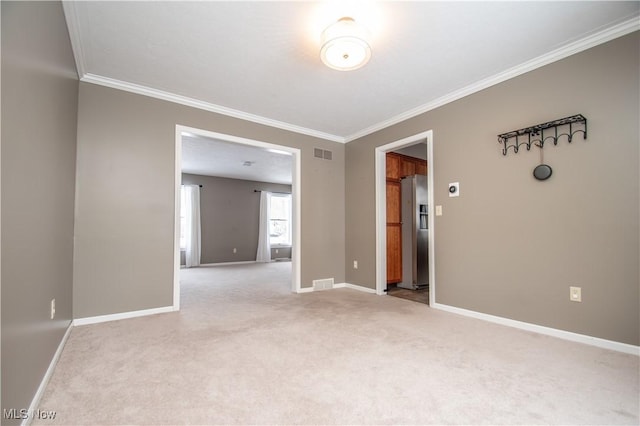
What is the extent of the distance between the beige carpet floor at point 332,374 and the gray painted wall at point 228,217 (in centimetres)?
560

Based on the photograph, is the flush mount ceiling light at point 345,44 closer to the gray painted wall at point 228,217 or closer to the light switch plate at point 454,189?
the light switch plate at point 454,189

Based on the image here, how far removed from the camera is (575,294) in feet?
8.33

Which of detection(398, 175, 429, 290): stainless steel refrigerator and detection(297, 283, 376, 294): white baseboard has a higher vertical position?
detection(398, 175, 429, 290): stainless steel refrigerator

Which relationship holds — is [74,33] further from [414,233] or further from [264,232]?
[264,232]

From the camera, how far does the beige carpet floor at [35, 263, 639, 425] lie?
A: 1540mm

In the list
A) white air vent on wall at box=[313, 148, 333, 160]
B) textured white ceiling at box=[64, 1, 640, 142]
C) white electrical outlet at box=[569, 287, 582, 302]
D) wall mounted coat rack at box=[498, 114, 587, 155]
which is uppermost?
textured white ceiling at box=[64, 1, 640, 142]

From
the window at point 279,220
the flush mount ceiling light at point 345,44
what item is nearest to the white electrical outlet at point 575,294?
the flush mount ceiling light at point 345,44

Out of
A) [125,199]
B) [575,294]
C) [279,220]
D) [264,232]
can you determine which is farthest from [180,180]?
[279,220]

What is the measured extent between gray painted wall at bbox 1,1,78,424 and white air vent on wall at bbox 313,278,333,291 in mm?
2996

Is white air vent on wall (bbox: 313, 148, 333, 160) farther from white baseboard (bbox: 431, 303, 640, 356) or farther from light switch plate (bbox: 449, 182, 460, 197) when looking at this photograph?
white baseboard (bbox: 431, 303, 640, 356)

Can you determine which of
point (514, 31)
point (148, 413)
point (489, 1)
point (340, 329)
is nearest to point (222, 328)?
point (340, 329)

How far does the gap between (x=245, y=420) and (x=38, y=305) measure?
1340 millimetres

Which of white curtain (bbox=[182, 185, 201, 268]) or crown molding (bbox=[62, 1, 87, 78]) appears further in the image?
white curtain (bbox=[182, 185, 201, 268])

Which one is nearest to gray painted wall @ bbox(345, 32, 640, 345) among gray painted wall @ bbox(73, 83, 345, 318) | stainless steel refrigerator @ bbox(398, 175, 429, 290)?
stainless steel refrigerator @ bbox(398, 175, 429, 290)
